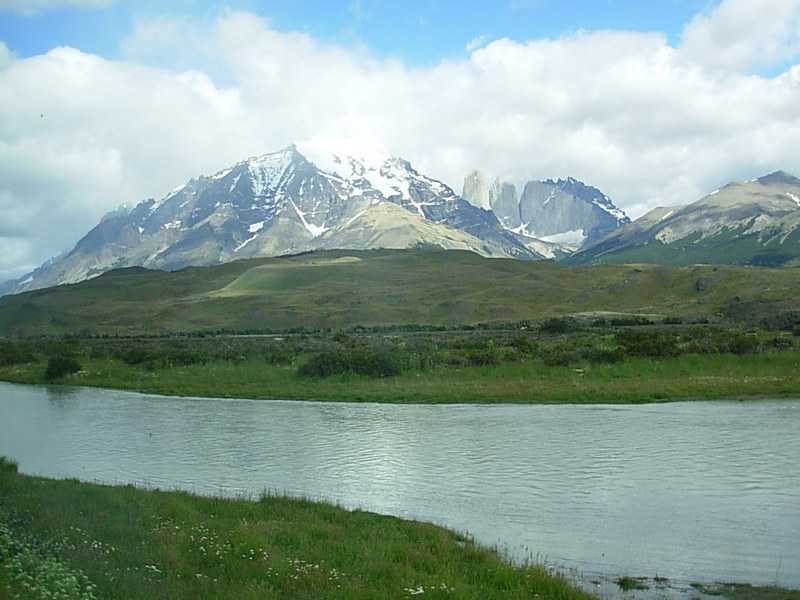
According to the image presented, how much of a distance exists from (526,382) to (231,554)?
35697mm

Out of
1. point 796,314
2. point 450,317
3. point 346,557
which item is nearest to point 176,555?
point 346,557

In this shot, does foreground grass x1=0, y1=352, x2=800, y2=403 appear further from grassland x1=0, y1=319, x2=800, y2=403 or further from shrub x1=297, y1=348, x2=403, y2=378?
shrub x1=297, y1=348, x2=403, y2=378

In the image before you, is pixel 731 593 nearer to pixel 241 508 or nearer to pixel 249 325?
pixel 241 508

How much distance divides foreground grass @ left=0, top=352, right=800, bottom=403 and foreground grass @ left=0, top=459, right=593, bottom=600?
87.8ft

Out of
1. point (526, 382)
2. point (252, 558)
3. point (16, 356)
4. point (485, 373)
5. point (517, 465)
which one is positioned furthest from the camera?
point (16, 356)

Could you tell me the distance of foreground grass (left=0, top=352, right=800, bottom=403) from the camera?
144 feet

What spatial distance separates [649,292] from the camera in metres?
166

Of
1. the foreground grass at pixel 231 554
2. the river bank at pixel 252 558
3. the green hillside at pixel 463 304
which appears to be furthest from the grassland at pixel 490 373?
the green hillside at pixel 463 304

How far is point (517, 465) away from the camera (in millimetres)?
27219

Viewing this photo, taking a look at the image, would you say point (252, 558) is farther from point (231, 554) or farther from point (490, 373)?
point (490, 373)

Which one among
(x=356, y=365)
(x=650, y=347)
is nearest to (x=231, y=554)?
(x=356, y=365)

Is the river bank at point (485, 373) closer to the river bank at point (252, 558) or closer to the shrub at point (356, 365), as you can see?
the shrub at point (356, 365)

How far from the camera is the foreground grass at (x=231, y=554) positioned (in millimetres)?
12578

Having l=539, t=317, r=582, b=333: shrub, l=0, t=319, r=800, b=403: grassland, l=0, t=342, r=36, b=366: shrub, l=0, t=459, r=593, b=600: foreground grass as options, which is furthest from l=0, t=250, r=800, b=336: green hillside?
l=0, t=459, r=593, b=600: foreground grass
